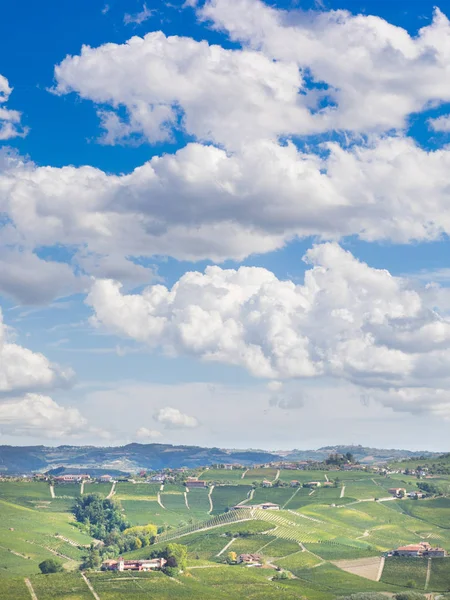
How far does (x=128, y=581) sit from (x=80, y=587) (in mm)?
11290

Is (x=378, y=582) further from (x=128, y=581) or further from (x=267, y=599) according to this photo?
(x=128, y=581)

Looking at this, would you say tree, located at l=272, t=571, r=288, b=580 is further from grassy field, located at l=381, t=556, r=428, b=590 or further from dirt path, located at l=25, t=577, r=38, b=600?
dirt path, located at l=25, t=577, r=38, b=600

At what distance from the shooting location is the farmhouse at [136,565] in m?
190

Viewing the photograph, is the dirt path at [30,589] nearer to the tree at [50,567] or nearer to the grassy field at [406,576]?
the tree at [50,567]

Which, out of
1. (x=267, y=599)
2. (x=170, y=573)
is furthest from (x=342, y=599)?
(x=170, y=573)

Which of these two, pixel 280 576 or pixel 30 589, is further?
pixel 280 576

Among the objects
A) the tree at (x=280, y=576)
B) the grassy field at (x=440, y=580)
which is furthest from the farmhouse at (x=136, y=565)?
the grassy field at (x=440, y=580)

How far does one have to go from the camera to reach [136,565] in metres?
193

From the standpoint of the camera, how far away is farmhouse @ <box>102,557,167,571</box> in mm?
189500

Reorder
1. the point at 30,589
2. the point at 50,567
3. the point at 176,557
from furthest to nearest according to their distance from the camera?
the point at 176,557
the point at 50,567
the point at 30,589

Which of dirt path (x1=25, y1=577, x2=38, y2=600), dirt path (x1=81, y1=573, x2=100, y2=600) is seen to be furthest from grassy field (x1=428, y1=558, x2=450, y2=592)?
dirt path (x1=25, y1=577, x2=38, y2=600)

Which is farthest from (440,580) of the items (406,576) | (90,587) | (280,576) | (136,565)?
(90,587)

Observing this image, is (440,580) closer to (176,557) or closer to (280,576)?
(280,576)

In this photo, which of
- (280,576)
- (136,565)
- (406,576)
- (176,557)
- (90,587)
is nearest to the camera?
(90,587)
